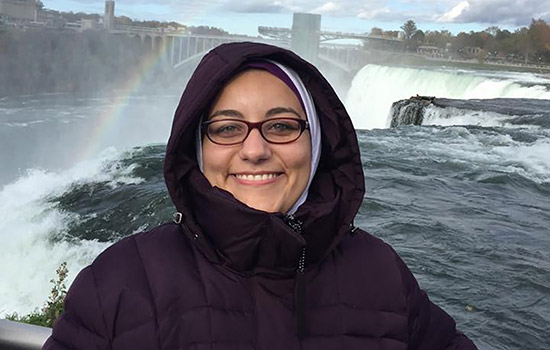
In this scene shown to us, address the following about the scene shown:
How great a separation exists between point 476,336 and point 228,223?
10.3ft

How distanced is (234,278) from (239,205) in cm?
14

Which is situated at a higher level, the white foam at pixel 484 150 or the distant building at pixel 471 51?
the distant building at pixel 471 51

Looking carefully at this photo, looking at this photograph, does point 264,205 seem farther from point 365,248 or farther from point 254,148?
point 365,248

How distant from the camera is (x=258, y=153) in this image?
1.06 m

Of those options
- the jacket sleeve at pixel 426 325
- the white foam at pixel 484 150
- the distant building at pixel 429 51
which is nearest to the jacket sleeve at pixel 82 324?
the jacket sleeve at pixel 426 325

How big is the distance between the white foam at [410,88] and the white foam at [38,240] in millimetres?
10293

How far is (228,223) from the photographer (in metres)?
1.02

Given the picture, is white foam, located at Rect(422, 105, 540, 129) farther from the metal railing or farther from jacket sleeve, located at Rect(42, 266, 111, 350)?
jacket sleeve, located at Rect(42, 266, 111, 350)

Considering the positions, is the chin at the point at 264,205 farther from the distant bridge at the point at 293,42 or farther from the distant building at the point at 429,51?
the distant building at the point at 429,51

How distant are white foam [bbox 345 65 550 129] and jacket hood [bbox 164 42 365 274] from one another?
16458 mm

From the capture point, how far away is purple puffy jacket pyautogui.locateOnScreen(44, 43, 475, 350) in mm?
984

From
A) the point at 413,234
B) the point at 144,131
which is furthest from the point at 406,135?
the point at 144,131

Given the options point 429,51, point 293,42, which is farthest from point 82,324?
point 429,51

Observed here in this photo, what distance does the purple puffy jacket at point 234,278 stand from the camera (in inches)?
38.8
